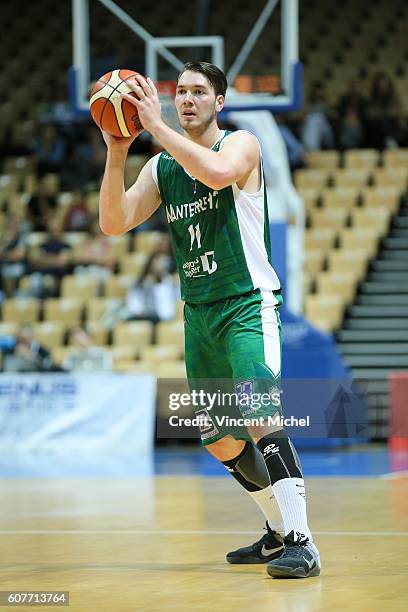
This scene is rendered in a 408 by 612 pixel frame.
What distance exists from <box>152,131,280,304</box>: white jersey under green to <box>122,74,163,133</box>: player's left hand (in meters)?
0.48

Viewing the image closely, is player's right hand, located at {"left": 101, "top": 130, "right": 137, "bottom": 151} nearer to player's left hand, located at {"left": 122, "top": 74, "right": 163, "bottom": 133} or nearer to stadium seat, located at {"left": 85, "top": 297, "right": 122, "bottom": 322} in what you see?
player's left hand, located at {"left": 122, "top": 74, "right": 163, "bottom": 133}

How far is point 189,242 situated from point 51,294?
11939 millimetres

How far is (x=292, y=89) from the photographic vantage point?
44.3 ft

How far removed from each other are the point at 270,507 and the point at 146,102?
2076 mm

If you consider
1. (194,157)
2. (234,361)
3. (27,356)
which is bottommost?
(27,356)

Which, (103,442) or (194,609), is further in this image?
(103,442)

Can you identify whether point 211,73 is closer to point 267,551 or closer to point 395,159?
point 267,551

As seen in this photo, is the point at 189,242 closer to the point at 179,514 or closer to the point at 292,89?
the point at 179,514

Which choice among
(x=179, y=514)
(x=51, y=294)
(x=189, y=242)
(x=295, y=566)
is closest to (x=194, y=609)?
(x=295, y=566)

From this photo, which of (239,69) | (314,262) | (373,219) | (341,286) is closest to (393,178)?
(373,219)

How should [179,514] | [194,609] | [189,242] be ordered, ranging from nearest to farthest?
[194,609], [189,242], [179,514]

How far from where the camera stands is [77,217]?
1898 cm

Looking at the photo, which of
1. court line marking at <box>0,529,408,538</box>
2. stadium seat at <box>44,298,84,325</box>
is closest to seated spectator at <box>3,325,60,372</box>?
stadium seat at <box>44,298,84,325</box>

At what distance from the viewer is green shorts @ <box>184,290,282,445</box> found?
5.69 m
